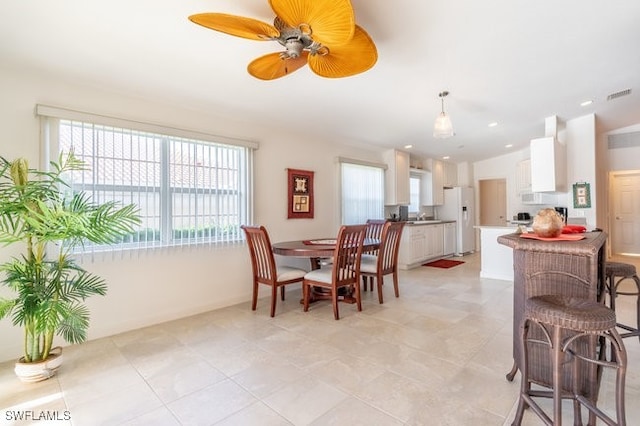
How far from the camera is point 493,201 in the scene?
27.1 feet

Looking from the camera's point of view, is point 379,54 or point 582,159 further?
point 582,159

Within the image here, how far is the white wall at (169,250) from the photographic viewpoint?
7.84ft

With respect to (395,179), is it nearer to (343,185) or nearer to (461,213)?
(343,185)

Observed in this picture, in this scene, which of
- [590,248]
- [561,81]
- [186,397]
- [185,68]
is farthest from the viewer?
[561,81]

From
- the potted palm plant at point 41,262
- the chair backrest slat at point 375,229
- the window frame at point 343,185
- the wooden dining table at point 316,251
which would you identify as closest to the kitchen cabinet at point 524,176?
the window frame at point 343,185

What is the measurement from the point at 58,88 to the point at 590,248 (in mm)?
3897

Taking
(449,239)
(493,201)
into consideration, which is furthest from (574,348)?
(493,201)

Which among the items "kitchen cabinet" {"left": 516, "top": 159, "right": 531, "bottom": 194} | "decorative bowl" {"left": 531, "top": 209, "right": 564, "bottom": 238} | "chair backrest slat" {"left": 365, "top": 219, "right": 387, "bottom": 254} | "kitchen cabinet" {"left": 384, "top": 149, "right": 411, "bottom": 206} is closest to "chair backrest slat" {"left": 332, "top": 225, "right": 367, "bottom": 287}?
"chair backrest slat" {"left": 365, "top": 219, "right": 387, "bottom": 254}

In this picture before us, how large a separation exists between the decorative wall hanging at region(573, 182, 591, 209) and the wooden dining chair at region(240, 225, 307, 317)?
186 inches

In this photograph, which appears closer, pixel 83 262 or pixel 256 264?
pixel 83 262

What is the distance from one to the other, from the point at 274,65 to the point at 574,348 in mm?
2397

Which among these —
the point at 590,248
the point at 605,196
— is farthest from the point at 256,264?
the point at 605,196

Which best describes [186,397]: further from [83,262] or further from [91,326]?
[83,262]

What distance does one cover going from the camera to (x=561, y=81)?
335 cm
